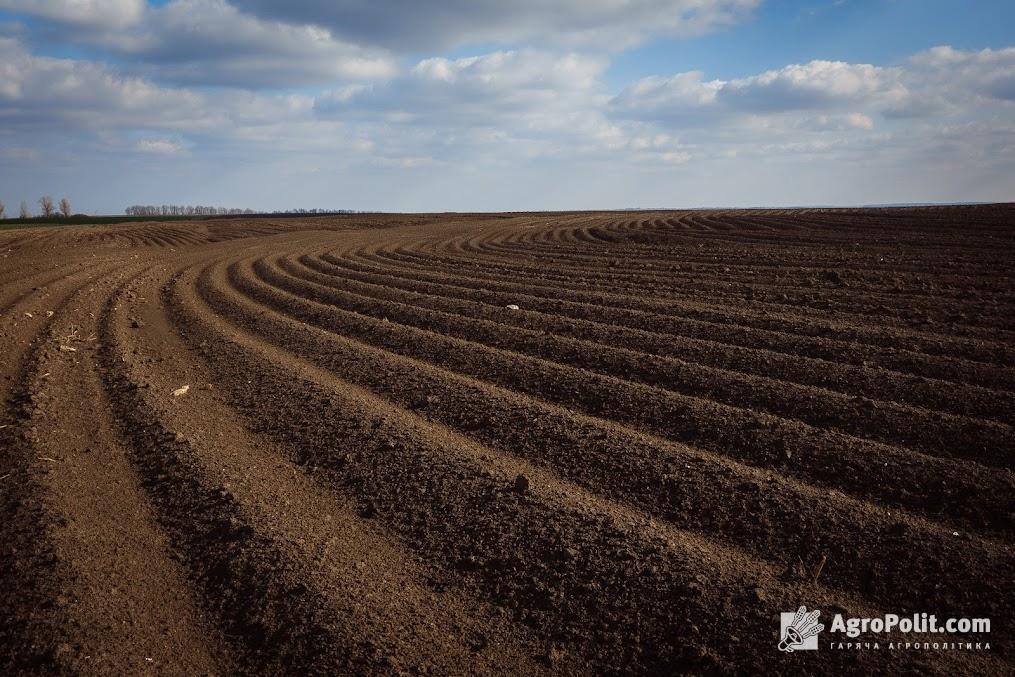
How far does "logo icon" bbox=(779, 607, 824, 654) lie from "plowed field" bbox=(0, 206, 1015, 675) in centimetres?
6

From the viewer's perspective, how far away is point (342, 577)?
3678 mm

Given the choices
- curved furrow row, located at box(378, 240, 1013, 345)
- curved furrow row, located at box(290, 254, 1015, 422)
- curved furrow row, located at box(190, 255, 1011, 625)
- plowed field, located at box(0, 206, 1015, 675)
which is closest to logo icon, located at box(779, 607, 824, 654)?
plowed field, located at box(0, 206, 1015, 675)

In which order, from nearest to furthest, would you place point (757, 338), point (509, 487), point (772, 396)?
point (509, 487) → point (772, 396) → point (757, 338)

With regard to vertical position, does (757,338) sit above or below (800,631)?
above

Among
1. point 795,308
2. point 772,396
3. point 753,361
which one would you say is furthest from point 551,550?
point 795,308

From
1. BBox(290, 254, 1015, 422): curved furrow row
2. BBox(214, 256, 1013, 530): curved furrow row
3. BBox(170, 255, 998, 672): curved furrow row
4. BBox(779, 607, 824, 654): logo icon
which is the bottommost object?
BBox(779, 607, 824, 654): logo icon

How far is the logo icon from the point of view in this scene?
3.09 m

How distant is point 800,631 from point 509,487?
2.17m

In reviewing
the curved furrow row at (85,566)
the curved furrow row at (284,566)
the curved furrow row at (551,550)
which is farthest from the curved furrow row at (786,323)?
the curved furrow row at (85,566)

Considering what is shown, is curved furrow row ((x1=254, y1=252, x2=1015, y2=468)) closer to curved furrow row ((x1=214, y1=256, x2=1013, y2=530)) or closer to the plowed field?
the plowed field

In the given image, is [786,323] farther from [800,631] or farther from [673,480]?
[800,631]

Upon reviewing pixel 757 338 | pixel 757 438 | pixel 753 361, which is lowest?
pixel 757 438

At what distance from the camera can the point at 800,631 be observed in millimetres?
3180

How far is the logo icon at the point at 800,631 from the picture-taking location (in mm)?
3092
